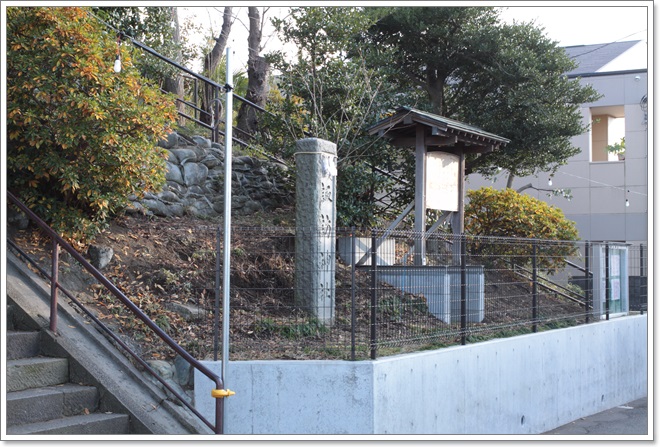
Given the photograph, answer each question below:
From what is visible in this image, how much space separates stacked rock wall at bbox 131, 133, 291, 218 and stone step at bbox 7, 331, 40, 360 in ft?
10.9

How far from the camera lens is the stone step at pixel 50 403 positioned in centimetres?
586

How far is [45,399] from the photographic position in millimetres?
6047

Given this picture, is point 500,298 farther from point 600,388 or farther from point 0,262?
point 0,262

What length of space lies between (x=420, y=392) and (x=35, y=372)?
3593 millimetres

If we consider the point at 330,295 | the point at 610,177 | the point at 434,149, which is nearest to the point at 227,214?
the point at 330,295

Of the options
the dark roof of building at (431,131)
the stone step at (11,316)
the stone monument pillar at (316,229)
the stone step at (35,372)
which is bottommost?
the stone step at (35,372)

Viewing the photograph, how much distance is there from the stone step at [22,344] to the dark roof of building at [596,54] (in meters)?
21.0

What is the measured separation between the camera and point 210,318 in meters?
7.95

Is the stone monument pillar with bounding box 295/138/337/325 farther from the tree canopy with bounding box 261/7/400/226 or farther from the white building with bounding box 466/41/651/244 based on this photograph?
the white building with bounding box 466/41/651/244

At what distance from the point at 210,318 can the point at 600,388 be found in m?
6.23

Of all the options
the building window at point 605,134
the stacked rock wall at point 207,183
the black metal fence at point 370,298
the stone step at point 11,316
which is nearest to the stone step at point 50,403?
the stone step at point 11,316

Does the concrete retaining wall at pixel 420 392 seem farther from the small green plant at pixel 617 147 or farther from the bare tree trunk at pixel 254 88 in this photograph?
the small green plant at pixel 617 147

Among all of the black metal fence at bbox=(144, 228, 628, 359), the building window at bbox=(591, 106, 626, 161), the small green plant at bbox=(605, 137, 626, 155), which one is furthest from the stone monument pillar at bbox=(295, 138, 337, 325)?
the small green plant at bbox=(605, 137, 626, 155)

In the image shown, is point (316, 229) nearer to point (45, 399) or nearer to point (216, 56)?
point (45, 399)
